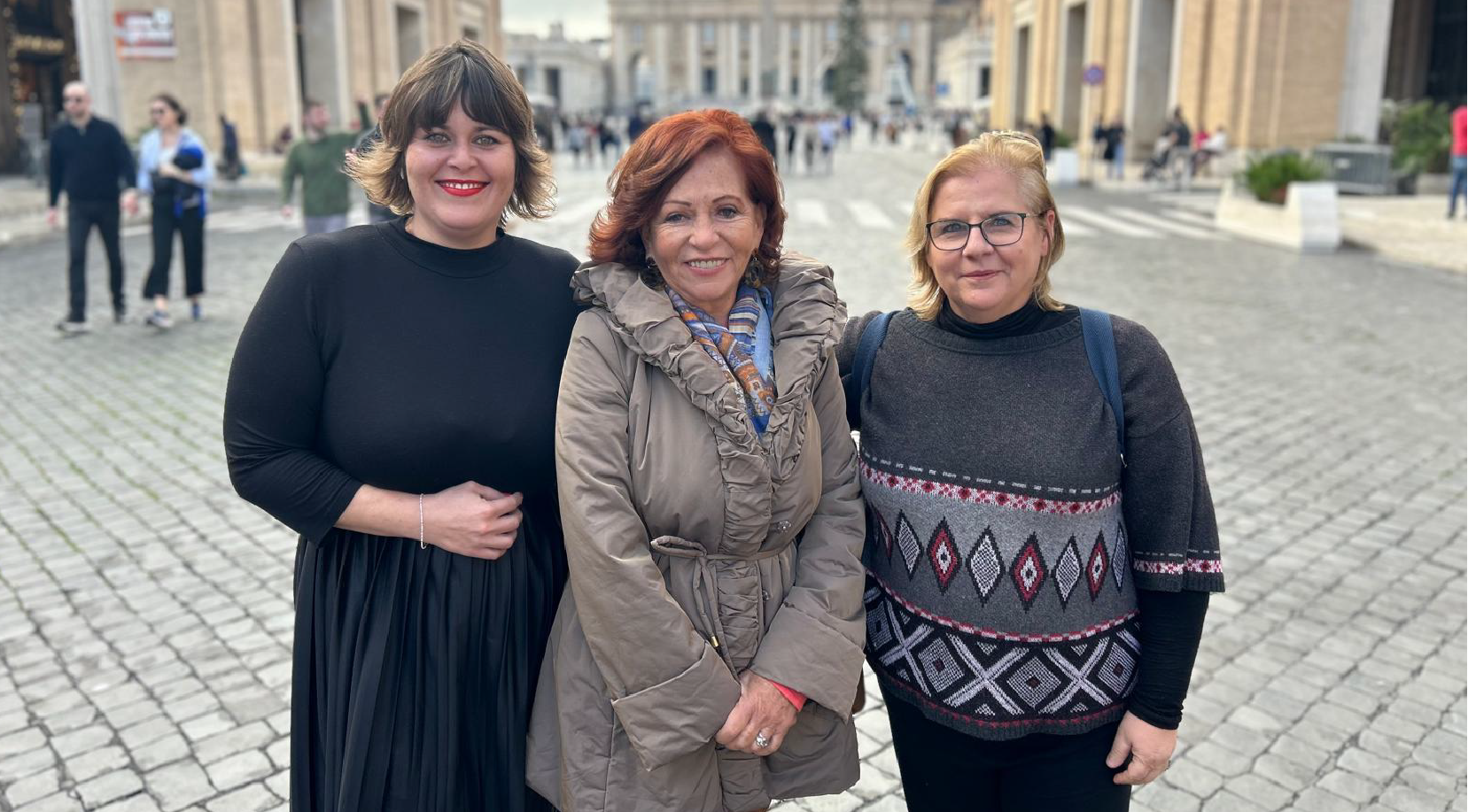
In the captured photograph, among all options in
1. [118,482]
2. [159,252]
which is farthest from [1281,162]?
[118,482]

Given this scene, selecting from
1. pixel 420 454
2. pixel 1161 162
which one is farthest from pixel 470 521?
pixel 1161 162

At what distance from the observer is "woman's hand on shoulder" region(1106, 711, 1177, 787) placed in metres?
2.08

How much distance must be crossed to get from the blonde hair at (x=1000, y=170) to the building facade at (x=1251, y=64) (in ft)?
81.1

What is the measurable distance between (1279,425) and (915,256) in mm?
5763

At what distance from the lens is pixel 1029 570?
2.06 meters

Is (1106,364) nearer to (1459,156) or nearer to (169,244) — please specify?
(169,244)

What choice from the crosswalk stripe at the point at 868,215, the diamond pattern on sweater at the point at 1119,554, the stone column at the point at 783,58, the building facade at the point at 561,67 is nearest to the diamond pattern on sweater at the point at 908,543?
the diamond pattern on sweater at the point at 1119,554

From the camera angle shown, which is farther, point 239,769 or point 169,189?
point 169,189

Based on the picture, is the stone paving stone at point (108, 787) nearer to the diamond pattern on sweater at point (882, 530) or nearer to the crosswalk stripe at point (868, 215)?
Answer: the diamond pattern on sweater at point (882, 530)

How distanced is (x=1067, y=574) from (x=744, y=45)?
12858 cm

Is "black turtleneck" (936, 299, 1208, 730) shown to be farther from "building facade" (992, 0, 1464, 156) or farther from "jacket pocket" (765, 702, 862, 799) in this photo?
"building facade" (992, 0, 1464, 156)

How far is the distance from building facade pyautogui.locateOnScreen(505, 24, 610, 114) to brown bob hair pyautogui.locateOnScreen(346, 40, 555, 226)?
92688 mm

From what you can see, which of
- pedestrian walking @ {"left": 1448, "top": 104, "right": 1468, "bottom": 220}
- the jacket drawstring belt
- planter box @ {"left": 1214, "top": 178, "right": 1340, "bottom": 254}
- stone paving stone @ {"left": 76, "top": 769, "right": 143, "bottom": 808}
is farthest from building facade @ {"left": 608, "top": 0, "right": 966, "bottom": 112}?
the jacket drawstring belt

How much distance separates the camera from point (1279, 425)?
7082mm
